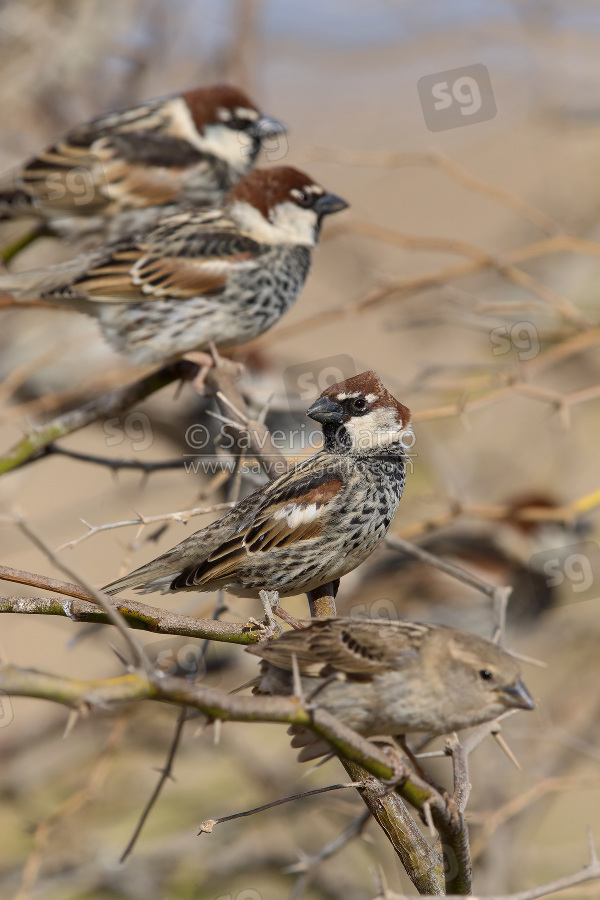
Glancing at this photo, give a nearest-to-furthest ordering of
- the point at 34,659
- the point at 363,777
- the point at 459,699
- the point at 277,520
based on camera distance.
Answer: the point at 459,699 → the point at 363,777 → the point at 277,520 → the point at 34,659

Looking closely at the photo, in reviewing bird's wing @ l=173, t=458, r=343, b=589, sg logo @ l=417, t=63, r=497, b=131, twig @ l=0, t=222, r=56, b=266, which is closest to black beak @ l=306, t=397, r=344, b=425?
bird's wing @ l=173, t=458, r=343, b=589

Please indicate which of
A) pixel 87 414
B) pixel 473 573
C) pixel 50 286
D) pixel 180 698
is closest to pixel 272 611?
pixel 180 698

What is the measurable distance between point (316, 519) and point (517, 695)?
3.01 ft

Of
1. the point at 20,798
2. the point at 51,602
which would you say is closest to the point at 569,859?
the point at 20,798

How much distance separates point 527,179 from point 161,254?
8.08 m

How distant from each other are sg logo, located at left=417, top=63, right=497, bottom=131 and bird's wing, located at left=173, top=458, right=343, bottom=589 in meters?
2.16

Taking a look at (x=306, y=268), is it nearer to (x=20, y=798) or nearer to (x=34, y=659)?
(x=20, y=798)

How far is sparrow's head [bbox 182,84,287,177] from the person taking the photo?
A: 14.5 ft

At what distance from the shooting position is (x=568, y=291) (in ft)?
18.7

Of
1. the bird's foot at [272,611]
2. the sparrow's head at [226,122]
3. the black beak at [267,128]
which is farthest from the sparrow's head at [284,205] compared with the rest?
the bird's foot at [272,611]

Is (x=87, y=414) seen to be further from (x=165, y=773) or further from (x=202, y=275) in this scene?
(x=165, y=773)

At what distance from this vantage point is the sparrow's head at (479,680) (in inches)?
63.6

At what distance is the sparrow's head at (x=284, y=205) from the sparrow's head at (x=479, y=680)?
255cm

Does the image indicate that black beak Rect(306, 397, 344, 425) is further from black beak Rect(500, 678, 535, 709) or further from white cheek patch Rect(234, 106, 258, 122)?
white cheek patch Rect(234, 106, 258, 122)
